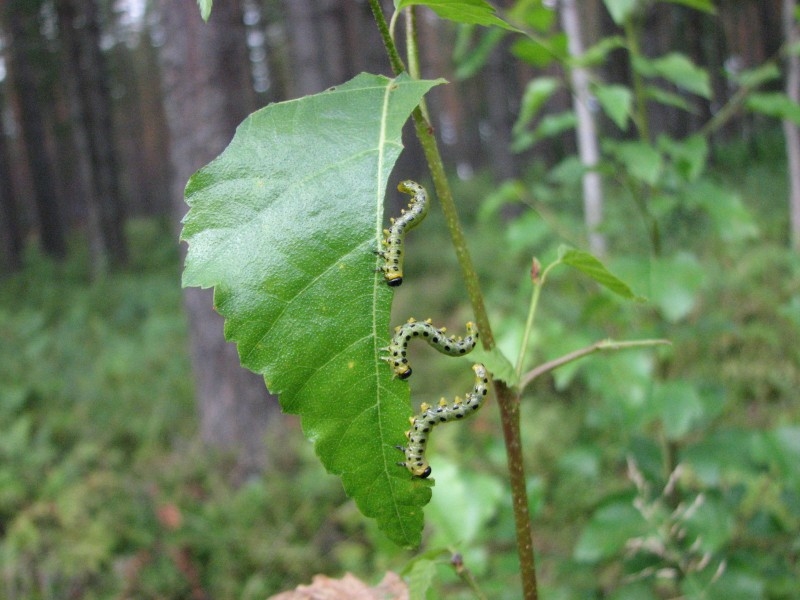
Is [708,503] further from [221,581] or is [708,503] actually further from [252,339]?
[221,581]

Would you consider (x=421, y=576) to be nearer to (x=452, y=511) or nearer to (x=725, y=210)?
(x=452, y=511)

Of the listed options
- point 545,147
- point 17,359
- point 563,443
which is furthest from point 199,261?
point 545,147

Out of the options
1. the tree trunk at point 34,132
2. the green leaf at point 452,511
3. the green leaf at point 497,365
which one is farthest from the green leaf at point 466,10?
the tree trunk at point 34,132

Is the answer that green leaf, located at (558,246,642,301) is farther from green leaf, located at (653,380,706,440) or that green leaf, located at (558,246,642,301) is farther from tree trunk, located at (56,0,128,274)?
tree trunk, located at (56,0,128,274)

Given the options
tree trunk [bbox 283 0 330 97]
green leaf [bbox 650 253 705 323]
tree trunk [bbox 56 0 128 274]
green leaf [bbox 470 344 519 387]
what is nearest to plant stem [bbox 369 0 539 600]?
green leaf [bbox 470 344 519 387]

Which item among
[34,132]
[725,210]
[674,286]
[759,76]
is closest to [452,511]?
[674,286]

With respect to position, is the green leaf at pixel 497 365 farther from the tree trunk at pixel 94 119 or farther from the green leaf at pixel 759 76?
the tree trunk at pixel 94 119

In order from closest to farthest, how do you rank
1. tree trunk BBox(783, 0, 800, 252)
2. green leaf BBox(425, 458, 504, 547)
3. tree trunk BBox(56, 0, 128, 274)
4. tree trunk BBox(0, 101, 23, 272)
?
green leaf BBox(425, 458, 504, 547)
tree trunk BBox(783, 0, 800, 252)
tree trunk BBox(56, 0, 128, 274)
tree trunk BBox(0, 101, 23, 272)
